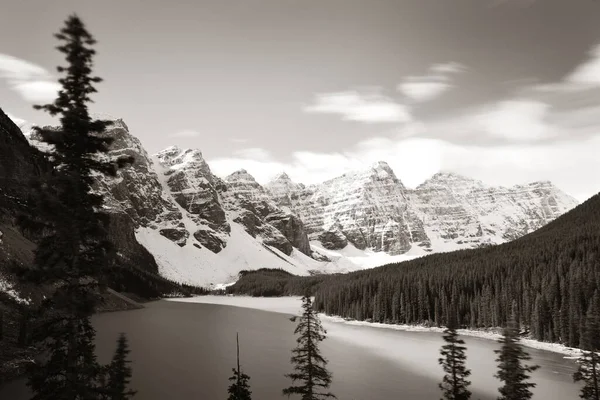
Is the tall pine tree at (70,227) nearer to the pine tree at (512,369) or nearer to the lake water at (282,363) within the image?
the pine tree at (512,369)

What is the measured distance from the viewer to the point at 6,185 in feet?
267

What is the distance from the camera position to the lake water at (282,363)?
41594 millimetres

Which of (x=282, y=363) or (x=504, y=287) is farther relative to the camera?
(x=504, y=287)

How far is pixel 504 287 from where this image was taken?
304 ft

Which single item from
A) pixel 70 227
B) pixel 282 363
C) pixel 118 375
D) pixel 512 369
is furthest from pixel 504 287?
pixel 70 227

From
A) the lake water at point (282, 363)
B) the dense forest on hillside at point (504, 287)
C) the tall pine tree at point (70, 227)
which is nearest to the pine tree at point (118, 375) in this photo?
the tall pine tree at point (70, 227)

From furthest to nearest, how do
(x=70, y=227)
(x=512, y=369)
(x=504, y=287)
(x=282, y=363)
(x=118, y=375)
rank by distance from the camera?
(x=504, y=287), (x=282, y=363), (x=512, y=369), (x=118, y=375), (x=70, y=227)

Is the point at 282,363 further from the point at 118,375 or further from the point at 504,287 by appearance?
the point at 504,287

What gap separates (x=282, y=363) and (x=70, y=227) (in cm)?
4627

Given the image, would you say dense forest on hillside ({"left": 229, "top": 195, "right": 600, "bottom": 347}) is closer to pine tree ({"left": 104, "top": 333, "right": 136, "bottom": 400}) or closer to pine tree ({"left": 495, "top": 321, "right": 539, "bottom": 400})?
pine tree ({"left": 495, "top": 321, "right": 539, "bottom": 400})

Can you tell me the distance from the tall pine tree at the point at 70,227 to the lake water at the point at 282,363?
92.0 feet

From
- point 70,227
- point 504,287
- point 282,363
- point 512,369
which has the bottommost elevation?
point 282,363

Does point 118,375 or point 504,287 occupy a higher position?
point 504,287

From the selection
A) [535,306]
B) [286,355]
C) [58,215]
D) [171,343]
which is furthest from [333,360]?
[58,215]
